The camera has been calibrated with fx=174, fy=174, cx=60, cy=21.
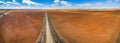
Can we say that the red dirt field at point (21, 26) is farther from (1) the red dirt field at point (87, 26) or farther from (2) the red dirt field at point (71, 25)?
(1) the red dirt field at point (87, 26)

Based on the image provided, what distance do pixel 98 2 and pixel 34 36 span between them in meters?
0.87

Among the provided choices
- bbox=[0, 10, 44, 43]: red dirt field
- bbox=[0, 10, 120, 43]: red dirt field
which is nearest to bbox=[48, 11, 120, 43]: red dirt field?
bbox=[0, 10, 120, 43]: red dirt field

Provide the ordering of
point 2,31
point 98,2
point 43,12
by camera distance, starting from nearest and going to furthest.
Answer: point 98,2
point 43,12
point 2,31

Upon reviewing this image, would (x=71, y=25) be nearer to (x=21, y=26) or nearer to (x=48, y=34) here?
(x=48, y=34)

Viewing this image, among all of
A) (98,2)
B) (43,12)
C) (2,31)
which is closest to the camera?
(98,2)

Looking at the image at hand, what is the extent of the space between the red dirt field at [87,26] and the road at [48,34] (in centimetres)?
5

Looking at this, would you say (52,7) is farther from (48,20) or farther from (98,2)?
(98,2)

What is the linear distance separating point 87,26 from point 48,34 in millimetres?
464

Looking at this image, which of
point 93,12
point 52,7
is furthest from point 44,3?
point 93,12

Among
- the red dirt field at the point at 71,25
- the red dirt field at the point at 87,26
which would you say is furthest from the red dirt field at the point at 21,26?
the red dirt field at the point at 87,26

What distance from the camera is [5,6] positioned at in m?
2.16

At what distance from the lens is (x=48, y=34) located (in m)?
2.04

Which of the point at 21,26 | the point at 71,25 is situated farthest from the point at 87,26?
the point at 21,26

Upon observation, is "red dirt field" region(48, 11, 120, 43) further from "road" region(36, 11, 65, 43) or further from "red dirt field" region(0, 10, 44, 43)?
"red dirt field" region(0, 10, 44, 43)
